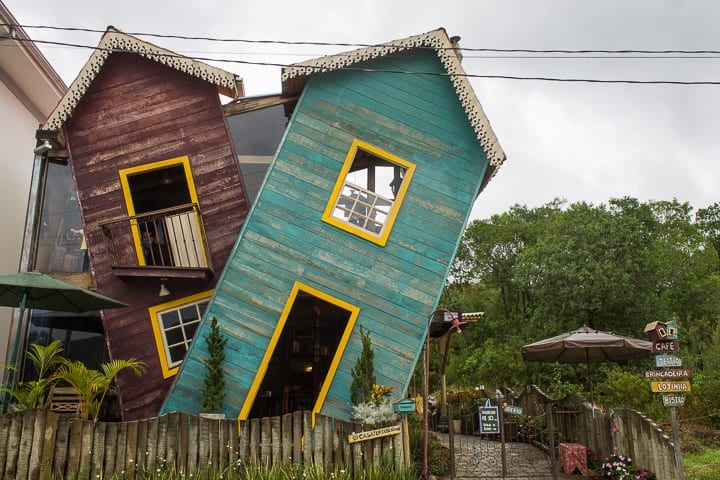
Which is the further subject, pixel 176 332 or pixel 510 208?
pixel 510 208

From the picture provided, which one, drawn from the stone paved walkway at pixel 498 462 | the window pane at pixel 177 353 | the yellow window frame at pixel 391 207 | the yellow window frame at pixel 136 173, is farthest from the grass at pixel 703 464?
the yellow window frame at pixel 136 173

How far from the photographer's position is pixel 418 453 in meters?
10.3

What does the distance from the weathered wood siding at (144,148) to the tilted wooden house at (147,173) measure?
2cm

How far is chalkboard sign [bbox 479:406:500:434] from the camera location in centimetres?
961

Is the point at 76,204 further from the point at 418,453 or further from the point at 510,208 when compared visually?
the point at 510,208

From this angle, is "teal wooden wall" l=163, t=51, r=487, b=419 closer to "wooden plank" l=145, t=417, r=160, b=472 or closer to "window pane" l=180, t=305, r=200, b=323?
"window pane" l=180, t=305, r=200, b=323

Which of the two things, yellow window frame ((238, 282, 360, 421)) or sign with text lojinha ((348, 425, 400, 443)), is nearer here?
sign with text lojinha ((348, 425, 400, 443))

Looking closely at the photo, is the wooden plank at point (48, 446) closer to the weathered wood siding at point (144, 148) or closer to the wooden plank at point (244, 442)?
the wooden plank at point (244, 442)

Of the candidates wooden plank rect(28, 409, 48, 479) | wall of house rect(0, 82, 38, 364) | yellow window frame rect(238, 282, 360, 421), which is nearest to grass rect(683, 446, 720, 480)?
yellow window frame rect(238, 282, 360, 421)

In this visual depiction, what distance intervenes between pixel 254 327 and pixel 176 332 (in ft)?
8.07

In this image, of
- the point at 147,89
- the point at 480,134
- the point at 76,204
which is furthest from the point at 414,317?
the point at 76,204

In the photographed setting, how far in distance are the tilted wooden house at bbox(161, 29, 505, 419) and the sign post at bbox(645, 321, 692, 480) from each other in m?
3.64

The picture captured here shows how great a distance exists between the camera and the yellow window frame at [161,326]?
11398 mm

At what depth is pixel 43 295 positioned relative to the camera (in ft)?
32.0
